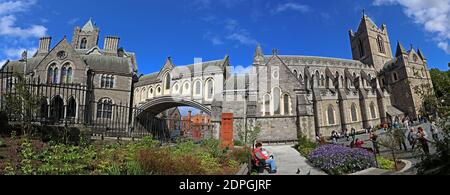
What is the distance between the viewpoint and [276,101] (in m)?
21.7

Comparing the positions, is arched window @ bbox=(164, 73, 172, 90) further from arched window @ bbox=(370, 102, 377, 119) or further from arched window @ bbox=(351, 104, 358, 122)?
arched window @ bbox=(370, 102, 377, 119)

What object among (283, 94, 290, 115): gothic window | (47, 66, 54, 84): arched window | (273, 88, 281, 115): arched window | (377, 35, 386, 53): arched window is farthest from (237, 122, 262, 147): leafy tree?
(377, 35, 386, 53): arched window

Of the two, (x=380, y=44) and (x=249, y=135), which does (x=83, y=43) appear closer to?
(x=249, y=135)

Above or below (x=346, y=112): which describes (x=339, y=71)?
above

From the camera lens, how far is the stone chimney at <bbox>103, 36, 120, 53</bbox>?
142ft

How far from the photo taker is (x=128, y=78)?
114 feet

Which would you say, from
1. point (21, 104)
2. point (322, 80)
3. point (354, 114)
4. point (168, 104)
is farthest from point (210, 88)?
point (322, 80)

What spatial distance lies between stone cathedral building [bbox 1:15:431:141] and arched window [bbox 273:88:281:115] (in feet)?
0.28

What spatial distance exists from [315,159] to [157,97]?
2644cm

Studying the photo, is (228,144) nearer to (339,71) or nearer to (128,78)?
(128,78)

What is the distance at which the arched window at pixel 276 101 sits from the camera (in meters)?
21.4
